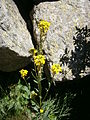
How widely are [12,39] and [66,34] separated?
75 centimetres

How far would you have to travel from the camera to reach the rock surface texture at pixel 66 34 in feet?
10.1

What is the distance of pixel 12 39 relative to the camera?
9.33 ft

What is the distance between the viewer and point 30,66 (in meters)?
3.54

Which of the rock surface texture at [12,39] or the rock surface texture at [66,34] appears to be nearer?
the rock surface texture at [12,39]

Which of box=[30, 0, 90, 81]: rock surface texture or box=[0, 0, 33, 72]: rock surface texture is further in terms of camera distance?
box=[30, 0, 90, 81]: rock surface texture

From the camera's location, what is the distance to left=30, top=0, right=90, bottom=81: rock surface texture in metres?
3.09

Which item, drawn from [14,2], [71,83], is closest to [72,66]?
[71,83]

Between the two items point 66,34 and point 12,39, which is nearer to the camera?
point 12,39

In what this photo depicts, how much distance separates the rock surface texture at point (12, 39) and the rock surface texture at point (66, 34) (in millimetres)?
234

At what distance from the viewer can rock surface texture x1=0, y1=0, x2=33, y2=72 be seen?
9.06 ft

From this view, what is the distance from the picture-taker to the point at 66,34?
3184 mm

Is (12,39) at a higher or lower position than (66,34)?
higher

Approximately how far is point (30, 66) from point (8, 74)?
340 mm

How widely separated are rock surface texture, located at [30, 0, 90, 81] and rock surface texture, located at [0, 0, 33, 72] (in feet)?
0.77
